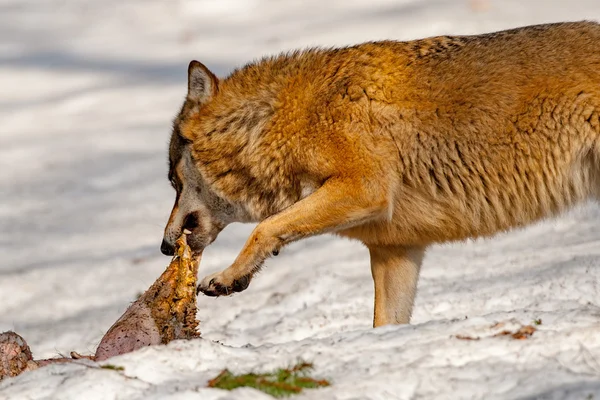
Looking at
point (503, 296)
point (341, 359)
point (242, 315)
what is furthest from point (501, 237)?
point (341, 359)

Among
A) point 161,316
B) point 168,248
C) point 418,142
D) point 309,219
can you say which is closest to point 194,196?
point 168,248

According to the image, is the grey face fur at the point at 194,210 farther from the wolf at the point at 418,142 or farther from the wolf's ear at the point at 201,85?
the wolf's ear at the point at 201,85

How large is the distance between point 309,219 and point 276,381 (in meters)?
1.75

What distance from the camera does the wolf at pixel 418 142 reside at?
5.31 m

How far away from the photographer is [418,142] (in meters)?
5.48

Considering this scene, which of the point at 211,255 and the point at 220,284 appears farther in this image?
the point at 211,255

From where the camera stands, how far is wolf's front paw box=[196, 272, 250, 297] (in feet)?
17.8

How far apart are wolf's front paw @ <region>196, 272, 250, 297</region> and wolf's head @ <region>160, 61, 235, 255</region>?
68 cm

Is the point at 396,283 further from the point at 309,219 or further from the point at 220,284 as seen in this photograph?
the point at 220,284

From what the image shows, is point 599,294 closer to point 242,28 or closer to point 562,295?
point 562,295

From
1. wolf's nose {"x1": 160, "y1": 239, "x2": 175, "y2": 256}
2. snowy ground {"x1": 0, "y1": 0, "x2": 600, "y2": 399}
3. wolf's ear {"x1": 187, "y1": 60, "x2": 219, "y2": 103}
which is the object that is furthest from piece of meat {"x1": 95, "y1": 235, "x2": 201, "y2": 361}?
wolf's ear {"x1": 187, "y1": 60, "x2": 219, "y2": 103}

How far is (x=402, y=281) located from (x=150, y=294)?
177cm

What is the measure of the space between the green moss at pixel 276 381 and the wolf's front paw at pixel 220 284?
5.17 ft

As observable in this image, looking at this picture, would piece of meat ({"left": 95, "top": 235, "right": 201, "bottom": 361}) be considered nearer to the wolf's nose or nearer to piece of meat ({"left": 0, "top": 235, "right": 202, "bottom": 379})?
piece of meat ({"left": 0, "top": 235, "right": 202, "bottom": 379})
